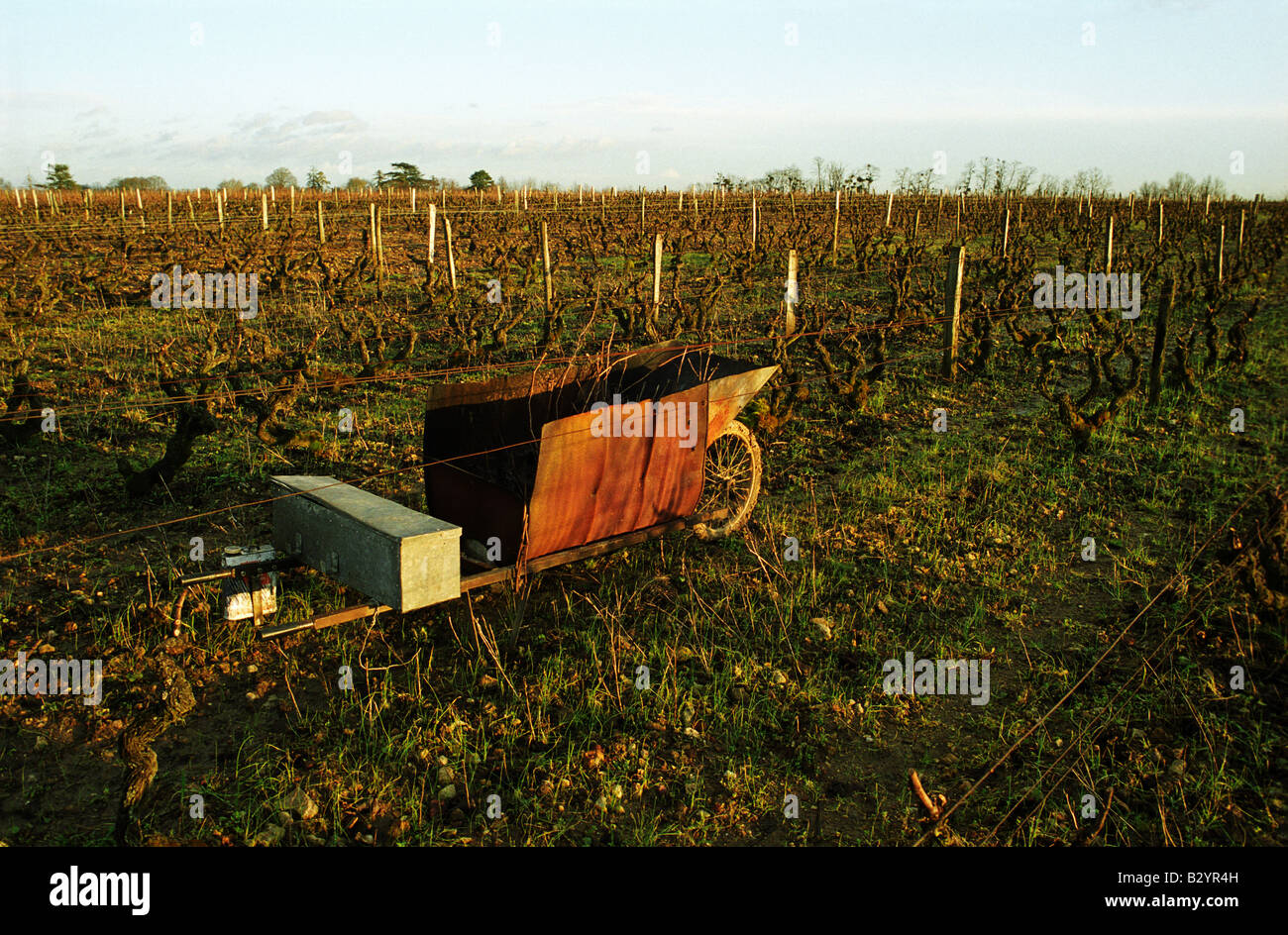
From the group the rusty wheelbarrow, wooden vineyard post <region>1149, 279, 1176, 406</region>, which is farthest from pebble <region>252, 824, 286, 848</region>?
wooden vineyard post <region>1149, 279, 1176, 406</region>

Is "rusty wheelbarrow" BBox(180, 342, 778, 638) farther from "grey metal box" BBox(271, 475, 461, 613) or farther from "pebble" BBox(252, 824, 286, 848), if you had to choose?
"pebble" BBox(252, 824, 286, 848)

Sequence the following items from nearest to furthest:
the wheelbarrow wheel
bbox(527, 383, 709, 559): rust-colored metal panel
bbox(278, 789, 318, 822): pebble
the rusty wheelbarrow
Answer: bbox(278, 789, 318, 822): pebble → the rusty wheelbarrow → bbox(527, 383, 709, 559): rust-colored metal panel → the wheelbarrow wheel

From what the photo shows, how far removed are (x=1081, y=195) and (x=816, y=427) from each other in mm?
41526

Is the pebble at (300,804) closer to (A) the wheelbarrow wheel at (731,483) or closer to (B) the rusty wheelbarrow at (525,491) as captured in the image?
(B) the rusty wheelbarrow at (525,491)

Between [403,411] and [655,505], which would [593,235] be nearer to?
[403,411]

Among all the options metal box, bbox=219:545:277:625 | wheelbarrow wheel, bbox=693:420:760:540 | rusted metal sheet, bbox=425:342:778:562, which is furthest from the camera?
wheelbarrow wheel, bbox=693:420:760:540

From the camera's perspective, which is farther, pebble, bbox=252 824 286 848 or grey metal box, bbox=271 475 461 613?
grey metal box, bbox=271 475 461 613

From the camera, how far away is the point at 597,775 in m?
3.84

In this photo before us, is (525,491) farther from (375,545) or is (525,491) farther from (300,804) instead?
(300,804)

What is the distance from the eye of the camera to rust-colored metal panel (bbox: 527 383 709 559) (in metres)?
4.79

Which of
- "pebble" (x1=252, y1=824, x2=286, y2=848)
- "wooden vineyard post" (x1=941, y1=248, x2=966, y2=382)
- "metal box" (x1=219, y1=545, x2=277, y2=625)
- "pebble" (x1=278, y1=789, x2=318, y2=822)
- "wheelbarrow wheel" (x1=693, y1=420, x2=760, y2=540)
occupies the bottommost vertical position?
"pebble" (x1=252, y1=824, x2=286, y2=848)

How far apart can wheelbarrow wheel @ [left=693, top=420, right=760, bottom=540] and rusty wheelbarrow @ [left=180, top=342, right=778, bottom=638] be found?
0.02 m

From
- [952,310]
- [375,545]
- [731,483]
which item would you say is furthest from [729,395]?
[952,310]

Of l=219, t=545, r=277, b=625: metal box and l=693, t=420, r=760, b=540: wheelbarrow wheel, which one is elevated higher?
l=693, t=420, r=760, b=540: wheelbarrow wheel
